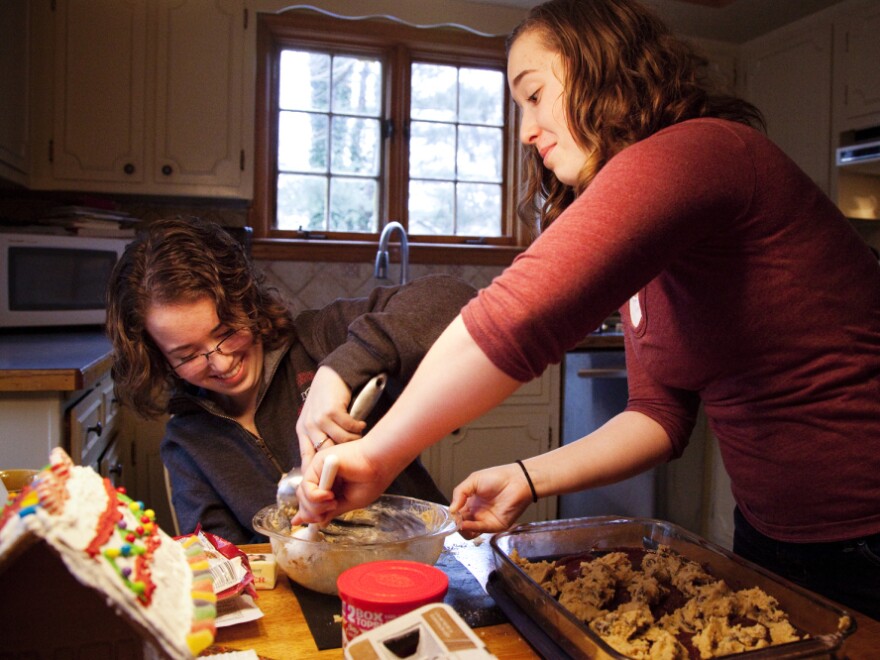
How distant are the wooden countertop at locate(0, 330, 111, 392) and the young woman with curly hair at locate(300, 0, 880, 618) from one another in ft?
3.29

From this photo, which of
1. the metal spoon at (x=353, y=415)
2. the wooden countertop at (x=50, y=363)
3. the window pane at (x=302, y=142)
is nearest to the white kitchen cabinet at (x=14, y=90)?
the wooden countertop at (x=50, y=363)

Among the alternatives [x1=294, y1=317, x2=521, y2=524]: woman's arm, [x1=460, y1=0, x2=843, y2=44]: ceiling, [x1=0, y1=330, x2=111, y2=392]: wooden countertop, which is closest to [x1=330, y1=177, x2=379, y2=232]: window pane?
[x1=460, y1=0, x2=843, y2=44]: ceiling

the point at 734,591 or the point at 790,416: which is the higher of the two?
the point at 790,416

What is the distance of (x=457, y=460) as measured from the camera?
9.74 feet

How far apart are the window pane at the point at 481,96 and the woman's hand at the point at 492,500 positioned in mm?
2926

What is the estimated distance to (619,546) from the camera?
0.94m

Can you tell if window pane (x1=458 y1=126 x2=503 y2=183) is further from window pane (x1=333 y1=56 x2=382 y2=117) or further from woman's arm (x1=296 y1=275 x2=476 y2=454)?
woman's arm (x1=296 y1=275 x2=476 y2=454)

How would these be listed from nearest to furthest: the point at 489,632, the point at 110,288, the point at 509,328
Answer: the point at 509,328
the point at 489,632
the point at 110,288

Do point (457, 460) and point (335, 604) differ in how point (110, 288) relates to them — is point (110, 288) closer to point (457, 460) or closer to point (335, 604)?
point (335, 604)

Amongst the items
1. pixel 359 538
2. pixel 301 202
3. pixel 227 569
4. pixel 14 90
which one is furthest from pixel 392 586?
pixel 301 202

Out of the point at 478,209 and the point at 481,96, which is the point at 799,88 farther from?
the point at 478,209

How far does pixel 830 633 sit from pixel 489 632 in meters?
0.33

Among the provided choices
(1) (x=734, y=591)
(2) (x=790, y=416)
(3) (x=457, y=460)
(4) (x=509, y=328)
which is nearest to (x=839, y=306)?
(2) (x=790, y=416)

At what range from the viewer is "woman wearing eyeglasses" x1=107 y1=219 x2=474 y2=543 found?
47.1 inches
